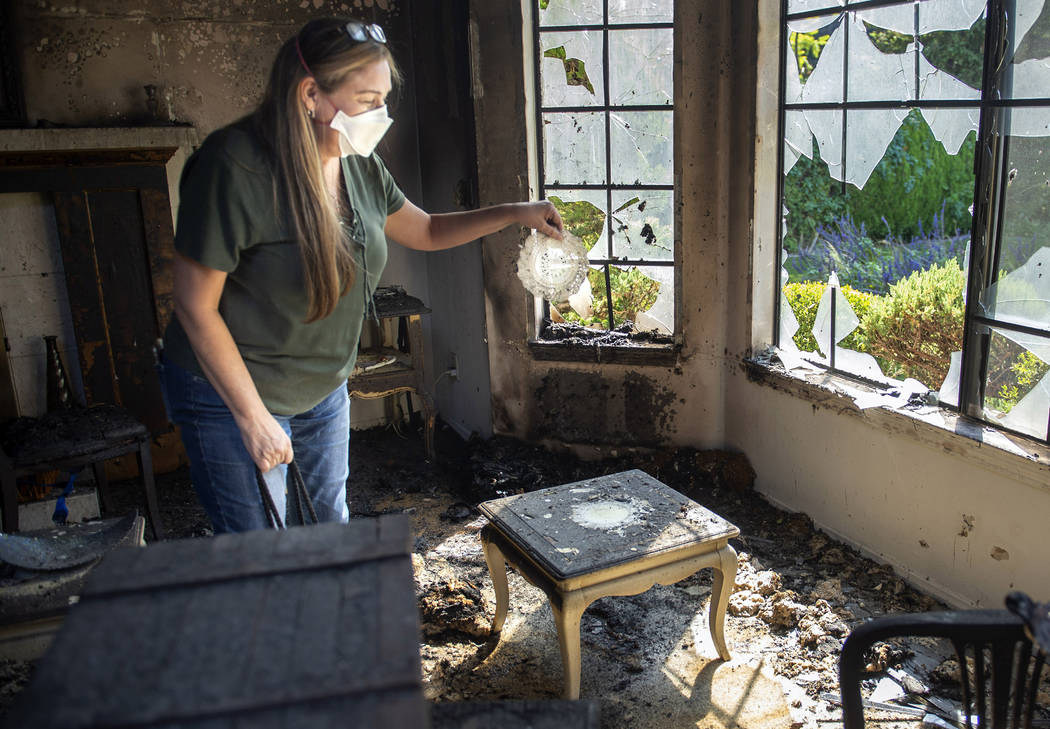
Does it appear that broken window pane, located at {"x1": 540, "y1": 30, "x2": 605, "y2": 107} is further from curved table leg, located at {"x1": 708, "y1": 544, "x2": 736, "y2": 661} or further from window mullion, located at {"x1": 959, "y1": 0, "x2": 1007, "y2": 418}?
curved table leg, located at {"x1": 708, "y1": 544, "x2": 736, "y2": 661}

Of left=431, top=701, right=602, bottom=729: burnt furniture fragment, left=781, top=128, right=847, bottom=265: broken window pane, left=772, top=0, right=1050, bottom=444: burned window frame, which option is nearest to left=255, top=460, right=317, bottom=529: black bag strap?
left=431, top=701, right=602, bottom=729: burnt furniture fragment

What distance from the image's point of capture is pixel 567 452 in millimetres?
4086

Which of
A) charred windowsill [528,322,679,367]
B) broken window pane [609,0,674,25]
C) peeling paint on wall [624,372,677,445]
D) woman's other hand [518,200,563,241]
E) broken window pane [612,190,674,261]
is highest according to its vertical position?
broken window pane [609,0,674,25]

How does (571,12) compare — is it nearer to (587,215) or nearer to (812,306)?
(587,215)

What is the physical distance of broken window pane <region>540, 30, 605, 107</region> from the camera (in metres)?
3.66

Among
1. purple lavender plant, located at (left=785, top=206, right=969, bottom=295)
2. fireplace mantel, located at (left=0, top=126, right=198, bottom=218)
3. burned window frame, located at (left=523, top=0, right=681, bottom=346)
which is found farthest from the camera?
purple lavender plant, located at (left=785, top=206, right=969, bottom=295)

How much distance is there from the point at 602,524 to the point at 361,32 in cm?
146

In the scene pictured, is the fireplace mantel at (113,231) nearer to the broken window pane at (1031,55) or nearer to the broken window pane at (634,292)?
the broken window pane at (634,292)

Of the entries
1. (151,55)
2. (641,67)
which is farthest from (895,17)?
(151,55)

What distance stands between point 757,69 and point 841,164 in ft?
1.68

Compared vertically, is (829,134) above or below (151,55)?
below

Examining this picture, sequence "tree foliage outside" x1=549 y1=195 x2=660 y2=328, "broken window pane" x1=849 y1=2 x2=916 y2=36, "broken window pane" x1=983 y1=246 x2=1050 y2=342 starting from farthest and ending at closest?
"tree foliage outside" x1=549 y1=195 x2=660 y2=328 < "broken window pane" x1=849 y1=2 x2=916 y2=36 < "broken window pane" x1=983 y1=246 x2=1050 y2=342

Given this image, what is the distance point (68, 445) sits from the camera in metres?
3.20

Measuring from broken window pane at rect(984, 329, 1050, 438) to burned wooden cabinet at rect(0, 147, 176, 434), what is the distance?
11.5 feet
